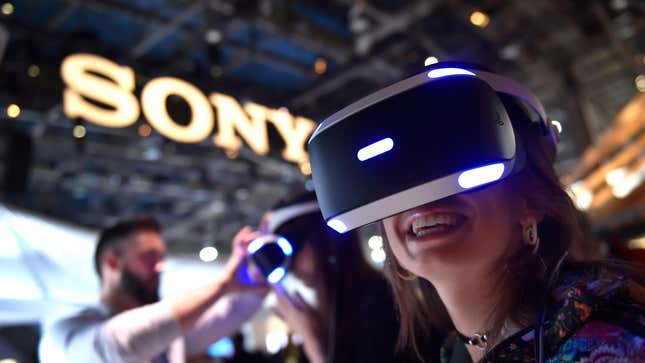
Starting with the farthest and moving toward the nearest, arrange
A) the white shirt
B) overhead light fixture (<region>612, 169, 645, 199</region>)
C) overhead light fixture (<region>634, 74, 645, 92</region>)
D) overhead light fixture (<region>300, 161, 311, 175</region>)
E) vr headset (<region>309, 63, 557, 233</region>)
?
overhead light fixture (<region>634, 74, 645, 92</region>) → overhead light fixture (<region>612, 169, 645, 199</region>) → the white shirt → overhead light fixture (<region>300, 161, 311, 175</region>) → vr headset (<region>309, 63, 557, 233</region>)

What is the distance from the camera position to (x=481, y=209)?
688 mm

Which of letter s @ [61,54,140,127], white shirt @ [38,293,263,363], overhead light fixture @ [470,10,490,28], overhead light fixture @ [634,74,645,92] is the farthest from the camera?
overhead light fixture @ [634,74,645,92]

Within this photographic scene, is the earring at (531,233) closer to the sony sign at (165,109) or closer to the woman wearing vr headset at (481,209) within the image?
the woman wearing vr headset at (481,209)

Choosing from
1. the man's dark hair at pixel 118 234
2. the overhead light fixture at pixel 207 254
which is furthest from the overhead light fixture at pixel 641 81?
the man's dark hair at pixel 118 234

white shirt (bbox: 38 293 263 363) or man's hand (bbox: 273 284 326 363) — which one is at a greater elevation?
white shirt (bbox: 38 293 263 363)

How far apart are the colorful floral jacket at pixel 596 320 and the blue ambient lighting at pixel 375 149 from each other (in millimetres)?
264

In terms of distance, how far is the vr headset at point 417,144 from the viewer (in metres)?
0.60

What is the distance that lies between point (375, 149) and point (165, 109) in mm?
2515

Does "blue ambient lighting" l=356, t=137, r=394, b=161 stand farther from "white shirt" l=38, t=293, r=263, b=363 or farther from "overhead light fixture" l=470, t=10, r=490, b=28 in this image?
"overhead light fixture" l=470, t=10, r=490, b=28

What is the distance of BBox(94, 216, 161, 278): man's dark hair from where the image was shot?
1.53 metres

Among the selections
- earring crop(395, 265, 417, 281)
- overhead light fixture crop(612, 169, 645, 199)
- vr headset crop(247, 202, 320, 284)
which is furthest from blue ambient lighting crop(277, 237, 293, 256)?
overhead light fixture crop(612, 169, 645, 199)

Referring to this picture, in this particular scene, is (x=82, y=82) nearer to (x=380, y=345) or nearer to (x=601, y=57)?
(x=380, y=345)

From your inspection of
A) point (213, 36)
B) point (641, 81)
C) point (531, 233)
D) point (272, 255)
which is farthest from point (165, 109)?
point (641, 81)

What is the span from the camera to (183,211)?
10352 mm
